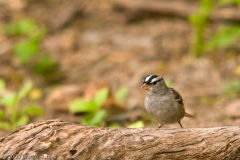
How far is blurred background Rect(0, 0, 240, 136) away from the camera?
8375 millimetres

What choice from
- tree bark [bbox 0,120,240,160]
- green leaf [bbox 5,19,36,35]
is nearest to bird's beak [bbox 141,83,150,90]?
tree bark [bbox 0,120,240,160]

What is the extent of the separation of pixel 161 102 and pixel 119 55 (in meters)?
5.19

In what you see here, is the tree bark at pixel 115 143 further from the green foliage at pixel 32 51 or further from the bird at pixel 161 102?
the green foliage at pixel 32 51

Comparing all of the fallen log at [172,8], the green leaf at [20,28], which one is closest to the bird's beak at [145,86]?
the green leaf at [20,28]

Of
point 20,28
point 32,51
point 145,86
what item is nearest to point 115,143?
point 145,86

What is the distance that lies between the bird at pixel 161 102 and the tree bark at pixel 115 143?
1288 millimetres

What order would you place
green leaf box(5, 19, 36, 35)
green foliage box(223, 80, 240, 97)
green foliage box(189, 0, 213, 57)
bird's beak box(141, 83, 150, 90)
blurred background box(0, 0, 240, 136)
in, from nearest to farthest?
bird's beak box(141, 83, 150, 90) < blurred background box(0, 0, 240, 136) < green foliage box(223, 80, 240, 97) < green foliage box(189, 0, 213, 57) < green leaf box(5, 19, 36, 35)

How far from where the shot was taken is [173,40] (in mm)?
11422

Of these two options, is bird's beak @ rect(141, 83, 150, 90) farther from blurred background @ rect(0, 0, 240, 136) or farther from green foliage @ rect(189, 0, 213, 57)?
green foliage @ rect(189, 0, 213, 57)

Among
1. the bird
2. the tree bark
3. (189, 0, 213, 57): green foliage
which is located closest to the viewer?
the tree bark

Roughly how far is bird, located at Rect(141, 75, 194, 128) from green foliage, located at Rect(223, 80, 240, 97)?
291cm

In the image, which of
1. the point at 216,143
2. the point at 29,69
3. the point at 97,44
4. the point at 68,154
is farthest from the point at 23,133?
the point at 97,44

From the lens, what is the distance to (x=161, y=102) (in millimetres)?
6035

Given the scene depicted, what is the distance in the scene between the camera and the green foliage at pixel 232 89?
8836 millimetres
